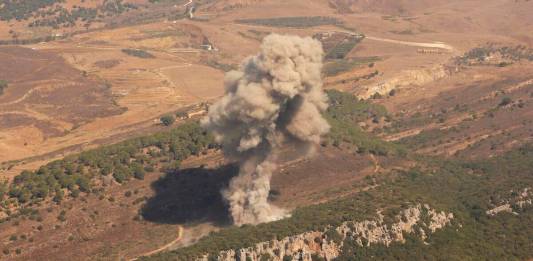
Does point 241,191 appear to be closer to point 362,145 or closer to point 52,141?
point 362,145

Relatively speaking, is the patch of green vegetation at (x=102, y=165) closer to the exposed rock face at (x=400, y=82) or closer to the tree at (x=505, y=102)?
the exposed rock face at (x=400, y=82)

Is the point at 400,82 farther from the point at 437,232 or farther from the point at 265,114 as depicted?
the point at 265,114

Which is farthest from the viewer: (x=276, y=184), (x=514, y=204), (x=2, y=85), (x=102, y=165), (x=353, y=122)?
(x=2, y=85)

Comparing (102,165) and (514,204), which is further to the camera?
(102,165)

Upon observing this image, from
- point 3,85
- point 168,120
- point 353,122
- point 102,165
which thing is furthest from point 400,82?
point 102,165

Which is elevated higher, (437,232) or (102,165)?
(102,165)

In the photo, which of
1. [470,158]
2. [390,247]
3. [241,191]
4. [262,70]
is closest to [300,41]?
[262,70]

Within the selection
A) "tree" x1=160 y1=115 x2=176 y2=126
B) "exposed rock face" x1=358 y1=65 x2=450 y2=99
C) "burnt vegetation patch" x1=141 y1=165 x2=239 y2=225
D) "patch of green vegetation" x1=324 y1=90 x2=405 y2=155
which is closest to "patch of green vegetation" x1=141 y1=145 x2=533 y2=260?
"burnt vegetation patch" x1=141 y1=165 x2=239 y2=225
